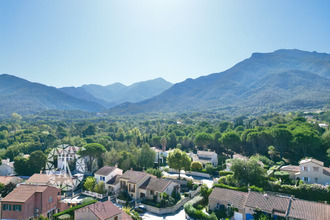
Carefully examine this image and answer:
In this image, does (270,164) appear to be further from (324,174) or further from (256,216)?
(256,216)

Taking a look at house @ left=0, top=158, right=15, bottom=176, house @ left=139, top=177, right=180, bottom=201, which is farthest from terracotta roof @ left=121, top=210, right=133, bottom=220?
house @ left=0, top=158, right=15, bottom=176

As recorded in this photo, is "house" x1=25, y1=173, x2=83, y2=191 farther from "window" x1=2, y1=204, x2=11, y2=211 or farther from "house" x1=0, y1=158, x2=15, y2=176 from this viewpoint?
"house" x1=0, y1=158, x2=15, y2=176

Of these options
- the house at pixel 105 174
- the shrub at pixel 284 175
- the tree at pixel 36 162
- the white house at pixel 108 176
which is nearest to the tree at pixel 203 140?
the shrub at pixel 284 175

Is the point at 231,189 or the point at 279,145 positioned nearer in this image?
the point at 231,189

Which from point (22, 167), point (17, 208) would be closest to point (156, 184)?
point (17, 208)

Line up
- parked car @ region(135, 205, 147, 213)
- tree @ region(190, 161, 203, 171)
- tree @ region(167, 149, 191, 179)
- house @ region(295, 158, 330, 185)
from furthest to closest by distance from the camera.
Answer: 1. tree @ region(190, 161, 203, 171)
2. tree @ region(167, 149, 191, 179)
3. house @ region(295, 158, 330, 185)
4. parked car @ region(135, 205, 147, 213)

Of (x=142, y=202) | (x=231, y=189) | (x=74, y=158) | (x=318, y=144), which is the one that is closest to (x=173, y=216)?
(x=142, y=202)

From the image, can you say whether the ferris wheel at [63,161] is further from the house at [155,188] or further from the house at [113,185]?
the house at [155,188]
